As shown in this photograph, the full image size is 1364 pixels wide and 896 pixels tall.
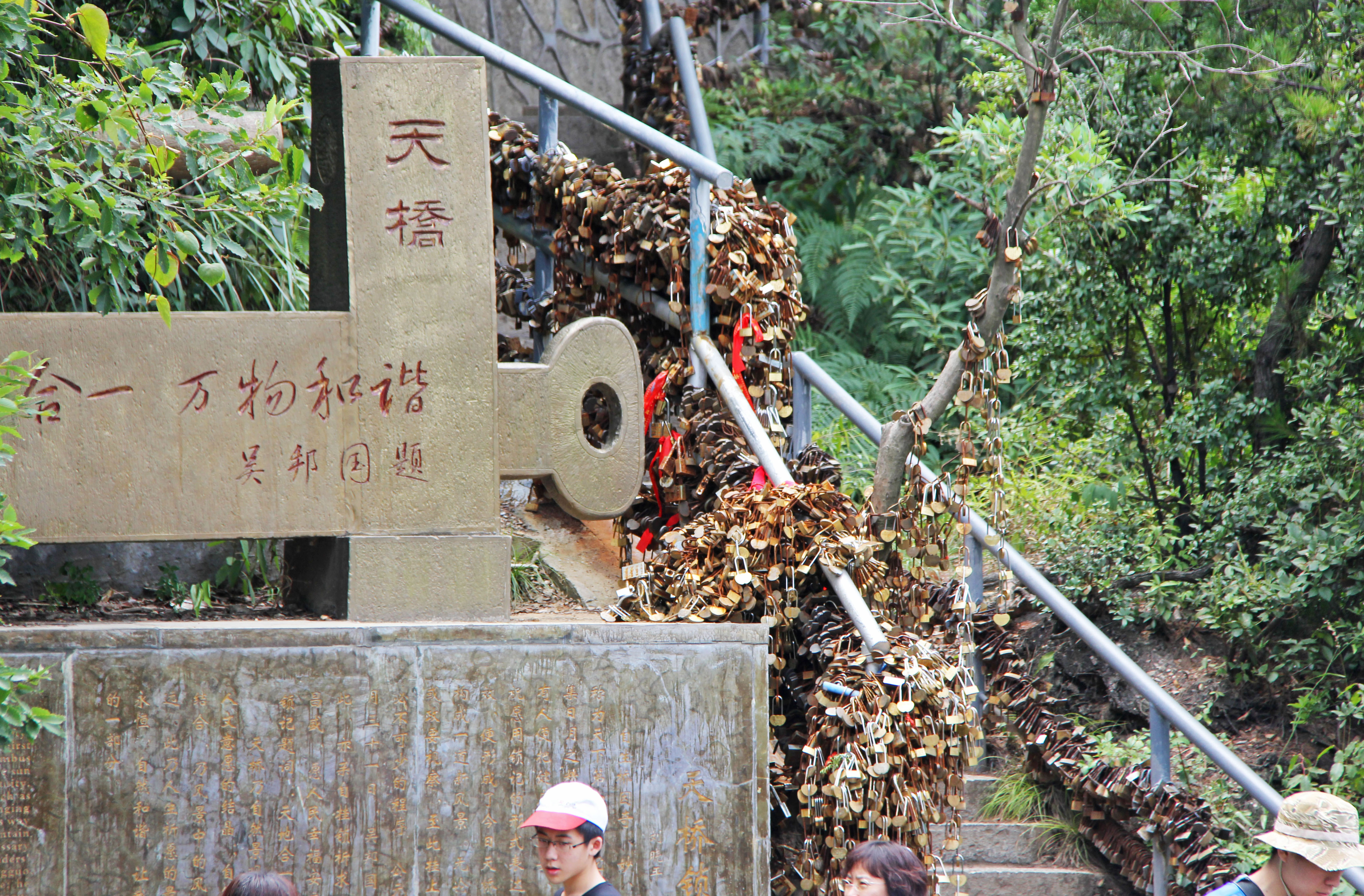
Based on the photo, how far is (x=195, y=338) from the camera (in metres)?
4.27

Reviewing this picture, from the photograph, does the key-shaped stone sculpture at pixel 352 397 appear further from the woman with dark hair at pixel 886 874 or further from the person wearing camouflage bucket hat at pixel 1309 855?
the person wearing camouflage bucket hat at pixel 1309 855

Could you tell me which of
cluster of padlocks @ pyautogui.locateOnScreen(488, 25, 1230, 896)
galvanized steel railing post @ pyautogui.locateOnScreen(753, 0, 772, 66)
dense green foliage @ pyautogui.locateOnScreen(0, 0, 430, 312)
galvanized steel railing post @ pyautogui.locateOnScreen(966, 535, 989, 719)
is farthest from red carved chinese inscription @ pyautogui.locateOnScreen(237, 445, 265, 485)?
galvanized steel railing post @ pyautogui.locateOnScreen(753, 0, 772, 66)

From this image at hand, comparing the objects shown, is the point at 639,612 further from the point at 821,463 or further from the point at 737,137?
the point at 737,137

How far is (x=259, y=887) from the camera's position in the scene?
2957mm

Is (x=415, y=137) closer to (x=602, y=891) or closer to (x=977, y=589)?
(x=602, y=891)

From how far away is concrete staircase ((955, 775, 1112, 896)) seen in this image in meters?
5.10

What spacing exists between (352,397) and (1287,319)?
430 cm

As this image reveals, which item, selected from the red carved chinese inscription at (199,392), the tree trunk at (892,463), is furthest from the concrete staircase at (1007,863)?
the red carved chinese inscription at (199,392)

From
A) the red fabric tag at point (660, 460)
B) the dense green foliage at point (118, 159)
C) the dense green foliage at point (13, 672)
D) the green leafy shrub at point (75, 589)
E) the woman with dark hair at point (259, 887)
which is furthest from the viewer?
the red fabric tag at point (660, 460)

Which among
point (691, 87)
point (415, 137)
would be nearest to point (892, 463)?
point (415, 137)

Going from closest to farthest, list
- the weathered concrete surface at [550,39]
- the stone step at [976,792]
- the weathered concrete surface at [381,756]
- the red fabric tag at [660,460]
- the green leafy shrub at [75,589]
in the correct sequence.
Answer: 1. the weathered concrete surface at [381,756]
2. the green leafy shrub at [75,589]
3. the stone step at [976,792]
4. the red fabric tag at [660,460]
5. the weathered concrete surface at [550,39]

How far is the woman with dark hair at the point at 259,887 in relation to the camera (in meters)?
2.95

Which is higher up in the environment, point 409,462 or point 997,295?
point 997,295

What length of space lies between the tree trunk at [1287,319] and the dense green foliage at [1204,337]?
0.01 meters
